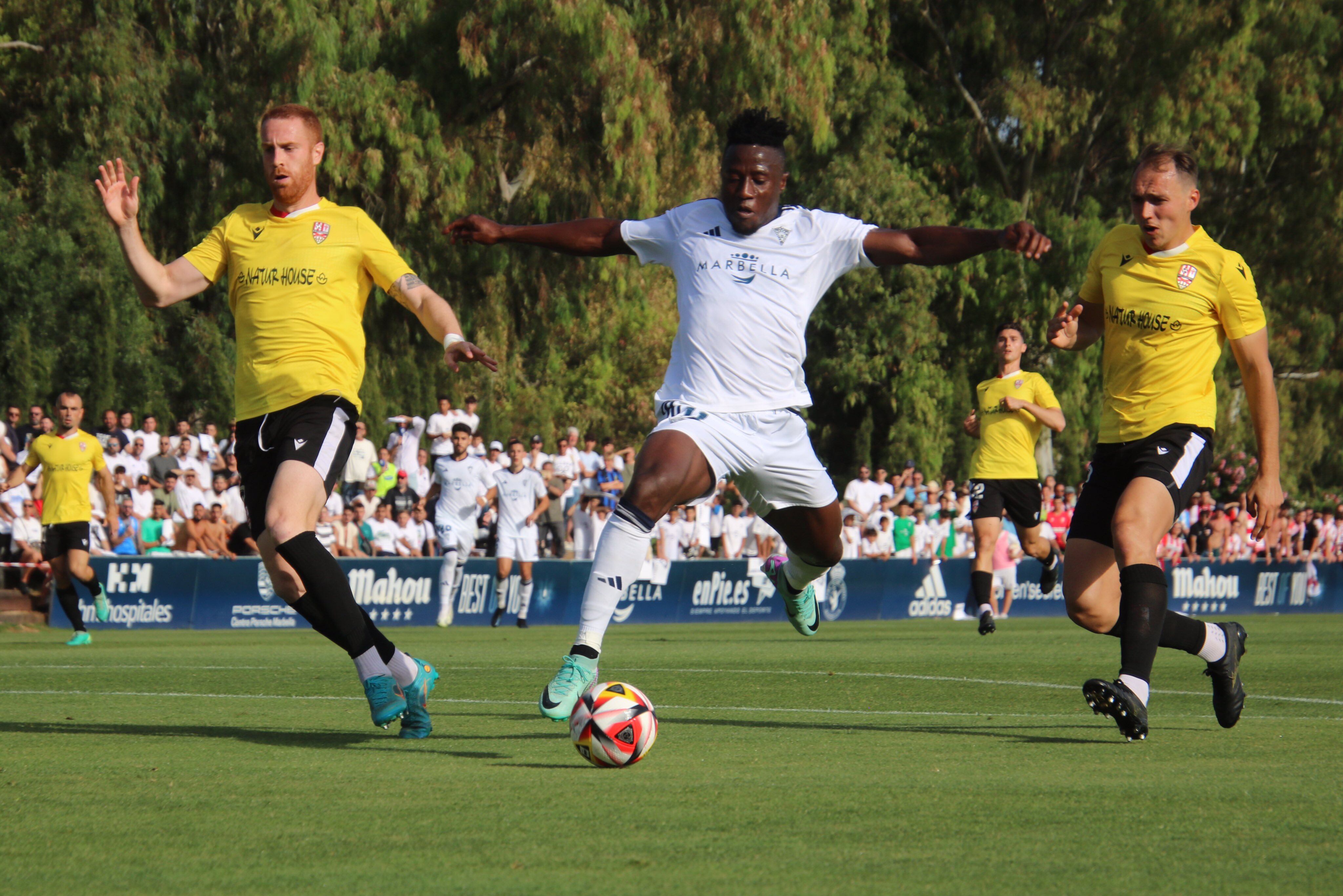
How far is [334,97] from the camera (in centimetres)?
2327

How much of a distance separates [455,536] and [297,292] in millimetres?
14276

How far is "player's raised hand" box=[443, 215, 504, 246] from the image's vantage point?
7055mm

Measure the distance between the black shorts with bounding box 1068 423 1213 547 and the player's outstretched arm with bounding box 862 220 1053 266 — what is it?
3.22ft

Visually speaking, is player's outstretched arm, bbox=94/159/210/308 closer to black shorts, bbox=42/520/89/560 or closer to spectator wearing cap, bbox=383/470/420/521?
black shorts, bbox=42/520/89/560

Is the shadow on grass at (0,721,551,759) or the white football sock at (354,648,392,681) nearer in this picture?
the shadow on grass at (0,721,551,759)

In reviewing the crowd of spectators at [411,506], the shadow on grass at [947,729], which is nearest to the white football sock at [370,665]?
the shadow on grass at [947,729]

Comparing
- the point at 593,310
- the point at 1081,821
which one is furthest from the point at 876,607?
the point at 1081,821

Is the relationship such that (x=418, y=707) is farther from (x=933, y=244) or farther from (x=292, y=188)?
(x=933, y=244)

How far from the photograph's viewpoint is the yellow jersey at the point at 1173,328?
7.09m

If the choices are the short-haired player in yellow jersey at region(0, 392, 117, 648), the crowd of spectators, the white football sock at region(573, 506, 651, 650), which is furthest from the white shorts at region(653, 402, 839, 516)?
the short-haired player in yellow jersey at region(0, 392, 117, 648)

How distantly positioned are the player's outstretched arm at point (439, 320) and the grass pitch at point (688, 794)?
1537 mm

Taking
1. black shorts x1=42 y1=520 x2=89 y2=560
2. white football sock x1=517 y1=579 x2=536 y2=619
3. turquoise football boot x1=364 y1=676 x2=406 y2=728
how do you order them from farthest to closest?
white football sock x1=517 y1=579 x2=536 y2=619
black shorts x1=42 y1=520 x2=89 y2=560
turquoise football boot x1=364 y1=676 x2=406 y2=728

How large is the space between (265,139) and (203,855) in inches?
150

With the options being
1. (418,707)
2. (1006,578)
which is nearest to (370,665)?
(418,707)
